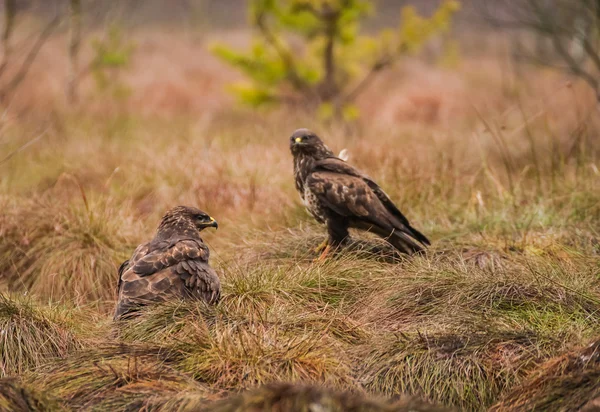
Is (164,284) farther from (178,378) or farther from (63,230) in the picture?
(63,230)

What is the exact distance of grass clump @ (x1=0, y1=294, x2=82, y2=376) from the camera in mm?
4594

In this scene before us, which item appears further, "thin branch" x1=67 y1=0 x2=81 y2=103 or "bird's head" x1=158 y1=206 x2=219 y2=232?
"thin branch" x1=67 y1=0 x2=81 y2=103

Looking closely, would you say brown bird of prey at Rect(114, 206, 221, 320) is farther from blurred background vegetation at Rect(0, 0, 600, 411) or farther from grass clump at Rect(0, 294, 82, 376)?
grass clump at Rect(0, 294, 82, 376)

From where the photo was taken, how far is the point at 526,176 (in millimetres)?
8375

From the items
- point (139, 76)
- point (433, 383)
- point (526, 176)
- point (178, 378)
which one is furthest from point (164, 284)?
point (139, 76)

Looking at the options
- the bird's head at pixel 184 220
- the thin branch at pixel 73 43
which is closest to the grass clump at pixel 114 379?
the bird's head at pixel 184 220

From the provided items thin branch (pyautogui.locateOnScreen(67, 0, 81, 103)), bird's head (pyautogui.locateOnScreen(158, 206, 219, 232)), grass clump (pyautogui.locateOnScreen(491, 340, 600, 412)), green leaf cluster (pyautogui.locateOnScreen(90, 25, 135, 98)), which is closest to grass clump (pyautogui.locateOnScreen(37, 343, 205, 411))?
bird's head (pyautogui.locateOnScreen(158, 206, 219, 232))

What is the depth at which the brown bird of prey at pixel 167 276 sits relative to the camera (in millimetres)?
4711

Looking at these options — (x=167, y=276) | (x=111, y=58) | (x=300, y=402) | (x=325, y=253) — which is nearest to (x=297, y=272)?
(x=325, y=253)

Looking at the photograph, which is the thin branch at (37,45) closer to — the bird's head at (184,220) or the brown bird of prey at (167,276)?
the bird's head at (184,220)

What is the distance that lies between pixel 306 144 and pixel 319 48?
7.61 meters

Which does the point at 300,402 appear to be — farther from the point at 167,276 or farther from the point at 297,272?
the point at 297,272

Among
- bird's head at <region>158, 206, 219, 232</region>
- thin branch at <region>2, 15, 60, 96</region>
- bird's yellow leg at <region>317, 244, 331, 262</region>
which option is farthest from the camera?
thin branch at <region>2, 15, 60, 96</region>

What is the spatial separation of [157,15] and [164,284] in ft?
123
